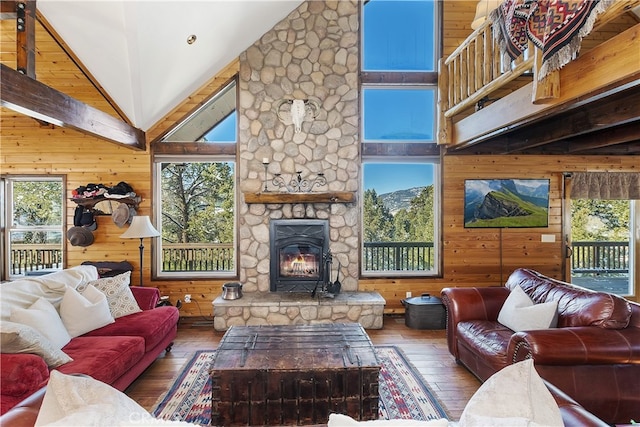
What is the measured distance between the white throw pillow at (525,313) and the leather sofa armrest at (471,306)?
138 mm

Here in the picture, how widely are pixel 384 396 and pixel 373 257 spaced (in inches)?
96.3

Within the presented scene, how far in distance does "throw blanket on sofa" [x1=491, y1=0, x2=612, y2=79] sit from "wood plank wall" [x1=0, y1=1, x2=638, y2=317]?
2324 millimetres

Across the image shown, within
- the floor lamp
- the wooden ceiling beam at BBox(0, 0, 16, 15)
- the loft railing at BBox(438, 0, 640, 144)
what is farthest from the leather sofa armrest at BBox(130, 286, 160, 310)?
the loft railing at BBox(438, 0, 640, 144)

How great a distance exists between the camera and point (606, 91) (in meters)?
2.30

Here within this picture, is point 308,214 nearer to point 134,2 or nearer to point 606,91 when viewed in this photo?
point 134,2

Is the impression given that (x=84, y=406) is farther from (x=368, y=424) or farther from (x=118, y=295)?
(x=118, y=295)

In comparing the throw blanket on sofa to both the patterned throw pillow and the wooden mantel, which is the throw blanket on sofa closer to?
the wooden mantel

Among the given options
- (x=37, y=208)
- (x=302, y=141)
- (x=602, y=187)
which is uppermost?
(x=302, y=141)

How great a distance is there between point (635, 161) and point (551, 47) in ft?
13.9

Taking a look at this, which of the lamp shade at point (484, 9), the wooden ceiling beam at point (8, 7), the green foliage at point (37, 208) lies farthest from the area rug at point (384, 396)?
the lamp shade at point (484, 9)

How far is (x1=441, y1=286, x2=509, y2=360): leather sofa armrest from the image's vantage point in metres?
3.38

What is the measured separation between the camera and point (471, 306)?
3.40m

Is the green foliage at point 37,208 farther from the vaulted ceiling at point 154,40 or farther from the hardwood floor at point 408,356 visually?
the hardwood floor at point 408,356

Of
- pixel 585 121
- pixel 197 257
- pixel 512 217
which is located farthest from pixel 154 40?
pixel 512 217
